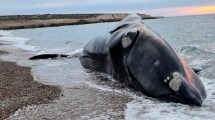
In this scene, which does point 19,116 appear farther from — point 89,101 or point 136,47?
point 136,47

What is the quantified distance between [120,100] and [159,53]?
1.45 m

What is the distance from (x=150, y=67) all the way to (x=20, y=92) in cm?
338

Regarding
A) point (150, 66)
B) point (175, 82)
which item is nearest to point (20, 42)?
point (150, 66)

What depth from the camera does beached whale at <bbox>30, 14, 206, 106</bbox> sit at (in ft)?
26.7

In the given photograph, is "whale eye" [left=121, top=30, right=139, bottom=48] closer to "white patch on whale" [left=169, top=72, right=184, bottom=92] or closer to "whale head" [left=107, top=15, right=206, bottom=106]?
"whale head" [left=107, top=15, right=206, bottom=106]

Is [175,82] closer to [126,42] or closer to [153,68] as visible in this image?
[153,68]

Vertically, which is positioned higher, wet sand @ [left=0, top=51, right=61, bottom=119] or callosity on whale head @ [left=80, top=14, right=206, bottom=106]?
callosity on whale head @ [left=80, top=14, right=206, bottom=106]

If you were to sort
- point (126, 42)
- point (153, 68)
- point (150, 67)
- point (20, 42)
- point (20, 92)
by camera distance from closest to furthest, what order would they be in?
point (153, 68), point (150, 67), point (20, 92), point (126, 42), point (20, 42)

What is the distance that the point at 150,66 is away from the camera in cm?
902

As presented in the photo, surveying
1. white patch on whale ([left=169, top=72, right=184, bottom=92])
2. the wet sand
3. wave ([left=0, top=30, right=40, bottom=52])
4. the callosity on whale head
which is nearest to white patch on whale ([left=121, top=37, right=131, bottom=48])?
the callosity on whale head

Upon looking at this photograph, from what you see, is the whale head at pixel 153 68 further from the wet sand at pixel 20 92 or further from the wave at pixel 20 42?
the wave at pixel 20 42

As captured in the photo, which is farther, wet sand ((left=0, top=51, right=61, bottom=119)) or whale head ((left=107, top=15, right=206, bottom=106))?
wet sand ((left=0, top=51, right=61, bottom=119))

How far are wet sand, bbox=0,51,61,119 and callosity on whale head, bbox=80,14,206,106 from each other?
1838 mm

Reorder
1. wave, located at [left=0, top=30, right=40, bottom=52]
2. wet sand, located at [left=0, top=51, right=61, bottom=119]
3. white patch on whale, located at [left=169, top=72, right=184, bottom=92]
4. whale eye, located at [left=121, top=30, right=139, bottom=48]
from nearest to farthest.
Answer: white patch on whale, located at [left=169, top=72, right=184, bottom=92] < wet sand, located at [left=0, top=51, right=61, bottom=119] < whale eye, located at [left=121, top=30, right=139, bottom=48] < wave, located at [left=0, top=30, right=40, bottom=52]
